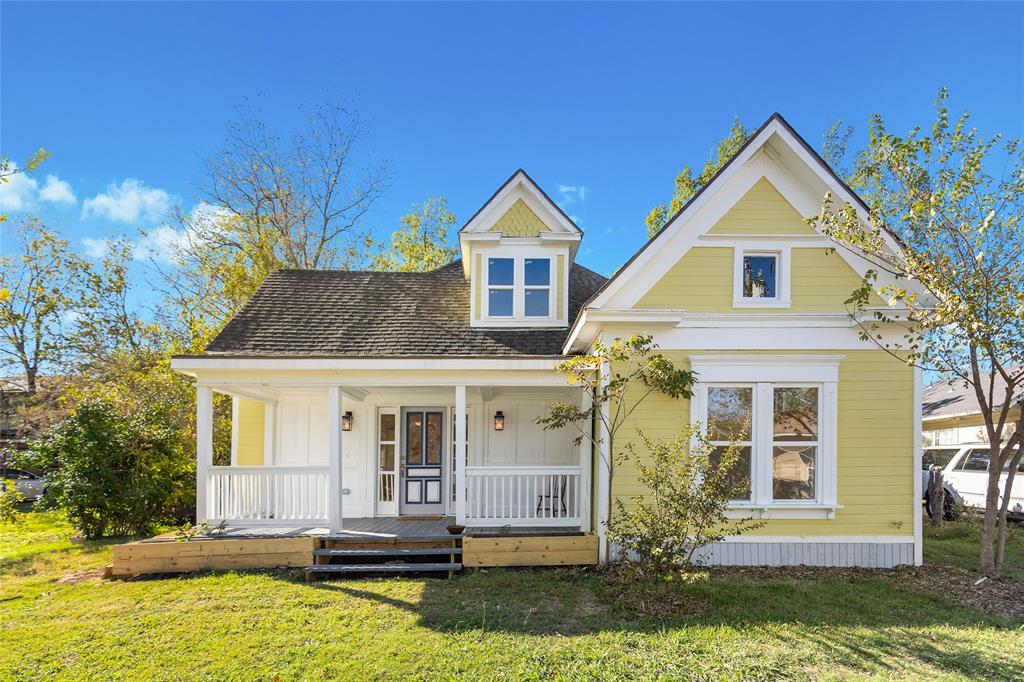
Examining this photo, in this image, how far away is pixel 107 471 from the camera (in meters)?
10.6

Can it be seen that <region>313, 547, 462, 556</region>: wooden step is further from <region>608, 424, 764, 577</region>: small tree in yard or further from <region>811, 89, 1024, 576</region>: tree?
<region>811, 89, 1024, 576</region>: tree

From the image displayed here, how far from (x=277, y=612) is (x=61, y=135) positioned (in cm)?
1312

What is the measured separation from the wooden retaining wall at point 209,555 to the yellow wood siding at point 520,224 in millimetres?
6927

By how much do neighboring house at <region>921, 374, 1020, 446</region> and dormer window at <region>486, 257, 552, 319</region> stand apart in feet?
46.4

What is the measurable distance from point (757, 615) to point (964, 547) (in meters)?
6.56

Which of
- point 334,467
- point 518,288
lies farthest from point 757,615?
point 518,288

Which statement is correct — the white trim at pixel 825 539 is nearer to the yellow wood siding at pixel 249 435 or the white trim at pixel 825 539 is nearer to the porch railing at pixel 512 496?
the porch railing at pixel 512 496

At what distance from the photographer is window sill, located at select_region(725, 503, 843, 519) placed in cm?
799

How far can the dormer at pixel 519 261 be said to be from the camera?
10.8 meters

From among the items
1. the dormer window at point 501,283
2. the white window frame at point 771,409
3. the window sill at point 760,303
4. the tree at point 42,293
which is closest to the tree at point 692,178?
the dormer window at point 501,283

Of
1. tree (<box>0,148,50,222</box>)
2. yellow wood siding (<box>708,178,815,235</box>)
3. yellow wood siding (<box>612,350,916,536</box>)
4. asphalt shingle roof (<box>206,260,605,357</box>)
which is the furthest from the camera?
asphalt shingle roof (<box>206,260,605,357</box>)

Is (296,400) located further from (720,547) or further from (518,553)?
(720,547)

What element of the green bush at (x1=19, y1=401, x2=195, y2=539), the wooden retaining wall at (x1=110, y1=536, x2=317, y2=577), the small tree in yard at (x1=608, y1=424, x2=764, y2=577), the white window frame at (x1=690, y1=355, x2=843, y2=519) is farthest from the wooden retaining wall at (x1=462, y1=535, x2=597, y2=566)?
the green bush at (x1=19, y1=401, x2=195, y2=539)

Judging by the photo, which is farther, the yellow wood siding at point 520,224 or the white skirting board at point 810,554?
the yellow wood siding at point 520,224
